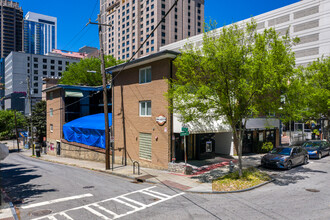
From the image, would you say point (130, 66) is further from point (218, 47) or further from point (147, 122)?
point (218, 47)

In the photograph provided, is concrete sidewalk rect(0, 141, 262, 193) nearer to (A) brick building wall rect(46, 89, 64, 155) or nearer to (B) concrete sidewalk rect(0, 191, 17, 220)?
(B) concrete sidewalk rect(0, 191, 17, 220)

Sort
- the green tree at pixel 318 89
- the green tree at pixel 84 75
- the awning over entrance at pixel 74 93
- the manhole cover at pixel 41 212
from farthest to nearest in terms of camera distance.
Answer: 1. the green tree at pixel 84 75
2. the awning over entrance at pixel 74 93
3. the green tree at pixel 318 89
4. the manhole cover at pixel 41 212

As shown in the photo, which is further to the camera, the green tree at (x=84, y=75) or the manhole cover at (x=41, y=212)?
the green tree at (x=84, y=75)

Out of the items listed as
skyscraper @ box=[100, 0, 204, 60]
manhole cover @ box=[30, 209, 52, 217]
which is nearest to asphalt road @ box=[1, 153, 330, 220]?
manhole cover @ box=[30, 209, 52, 217]

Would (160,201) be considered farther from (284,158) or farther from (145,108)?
(284,158)

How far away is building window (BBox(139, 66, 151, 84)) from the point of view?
19487 millimetres

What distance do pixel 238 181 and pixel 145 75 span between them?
35.4 feet

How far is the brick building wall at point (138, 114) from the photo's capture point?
17688mm

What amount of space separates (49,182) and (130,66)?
35.9ft

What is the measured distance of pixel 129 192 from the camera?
41.3 feet

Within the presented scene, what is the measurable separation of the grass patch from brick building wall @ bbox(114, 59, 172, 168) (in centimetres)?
467

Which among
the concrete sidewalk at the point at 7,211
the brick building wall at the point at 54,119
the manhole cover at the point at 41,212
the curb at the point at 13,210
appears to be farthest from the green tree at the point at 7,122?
the manhole cover at the point at 41,212

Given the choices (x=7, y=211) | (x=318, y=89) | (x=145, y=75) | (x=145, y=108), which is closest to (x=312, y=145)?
(x=318, y=89)

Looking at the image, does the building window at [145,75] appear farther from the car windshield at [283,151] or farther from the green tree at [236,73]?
the car windshield at [283,151]
